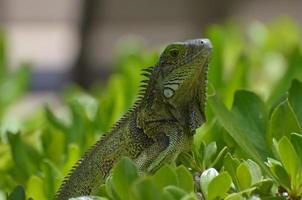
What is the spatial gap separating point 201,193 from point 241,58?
701mm

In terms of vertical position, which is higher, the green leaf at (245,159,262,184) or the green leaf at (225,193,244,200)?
the green leaf at (225,193,244,200)

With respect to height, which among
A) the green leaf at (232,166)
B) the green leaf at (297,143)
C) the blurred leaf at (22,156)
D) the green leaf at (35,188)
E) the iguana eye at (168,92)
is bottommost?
the blurred leaf at (22,156)

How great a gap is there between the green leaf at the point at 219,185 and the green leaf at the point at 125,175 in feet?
0.34

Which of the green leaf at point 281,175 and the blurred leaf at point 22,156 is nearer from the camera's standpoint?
the green leaf at point 281,175

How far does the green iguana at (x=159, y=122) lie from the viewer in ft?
4.79

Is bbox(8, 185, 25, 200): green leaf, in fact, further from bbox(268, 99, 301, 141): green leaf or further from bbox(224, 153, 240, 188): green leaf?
Result: bbox(268, 99, 301, 141): green leaf

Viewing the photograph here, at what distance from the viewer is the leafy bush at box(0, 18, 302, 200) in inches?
41.3

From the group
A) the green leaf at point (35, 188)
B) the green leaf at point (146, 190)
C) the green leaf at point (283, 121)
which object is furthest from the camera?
the green leaf at point (35, 188)

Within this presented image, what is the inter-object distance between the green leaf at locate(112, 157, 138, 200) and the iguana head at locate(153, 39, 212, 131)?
53 cm

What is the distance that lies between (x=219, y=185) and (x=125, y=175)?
0.41 feet

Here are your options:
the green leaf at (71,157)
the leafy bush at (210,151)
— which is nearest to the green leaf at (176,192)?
the leafy bush at (210,151)

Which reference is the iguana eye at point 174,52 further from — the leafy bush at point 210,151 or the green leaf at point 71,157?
the green leaf at point 71,157

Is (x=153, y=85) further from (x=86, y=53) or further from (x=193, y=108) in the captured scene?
(x=86, y=53)

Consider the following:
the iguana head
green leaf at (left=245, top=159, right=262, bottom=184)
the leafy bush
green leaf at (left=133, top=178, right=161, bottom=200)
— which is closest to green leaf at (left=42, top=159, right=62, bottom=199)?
the leafy bush
